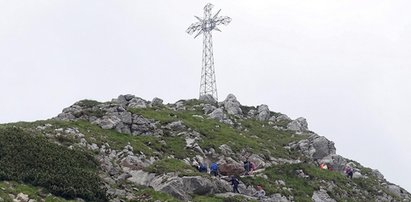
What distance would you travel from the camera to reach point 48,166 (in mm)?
38344

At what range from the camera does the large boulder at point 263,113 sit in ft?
265

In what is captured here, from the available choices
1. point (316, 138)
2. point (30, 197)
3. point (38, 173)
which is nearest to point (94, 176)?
point (38, 173)

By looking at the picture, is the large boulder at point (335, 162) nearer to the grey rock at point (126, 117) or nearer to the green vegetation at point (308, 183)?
the green vegetation at point (308, 183)

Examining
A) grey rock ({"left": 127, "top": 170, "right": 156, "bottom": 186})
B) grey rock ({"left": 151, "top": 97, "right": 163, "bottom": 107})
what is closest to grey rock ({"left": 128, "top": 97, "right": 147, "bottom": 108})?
grey rock ({"left": 151, "top": 97, "right": 163, "bottom": 107})

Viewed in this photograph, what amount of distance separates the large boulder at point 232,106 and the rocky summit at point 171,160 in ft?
8.55

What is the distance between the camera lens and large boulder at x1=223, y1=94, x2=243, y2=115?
261ft

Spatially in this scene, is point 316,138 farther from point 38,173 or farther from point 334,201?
point 38,173

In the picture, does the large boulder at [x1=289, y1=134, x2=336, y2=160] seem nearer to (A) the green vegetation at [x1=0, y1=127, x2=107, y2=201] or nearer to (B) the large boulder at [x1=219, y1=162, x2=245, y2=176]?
(B) the large boulder at [x1=219, y1=162, x2=245, y2=176]

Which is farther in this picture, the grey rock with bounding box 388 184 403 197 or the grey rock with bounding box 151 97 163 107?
the grey rock with bounding box 151 97 163 107

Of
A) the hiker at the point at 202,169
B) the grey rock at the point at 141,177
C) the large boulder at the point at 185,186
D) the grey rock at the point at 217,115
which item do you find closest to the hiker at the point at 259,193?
the large boulder at the point at 185,186

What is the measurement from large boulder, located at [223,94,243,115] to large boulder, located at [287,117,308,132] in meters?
7.61

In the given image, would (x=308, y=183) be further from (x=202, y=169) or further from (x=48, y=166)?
(x=48, y=166)

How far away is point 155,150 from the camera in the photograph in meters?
50.6

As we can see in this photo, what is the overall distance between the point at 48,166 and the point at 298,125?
45.9 m
